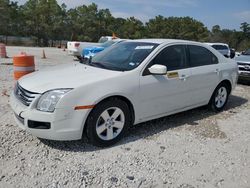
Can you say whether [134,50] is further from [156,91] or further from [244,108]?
[244,108]

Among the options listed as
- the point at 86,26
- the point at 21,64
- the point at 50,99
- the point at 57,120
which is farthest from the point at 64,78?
the point at 86,26

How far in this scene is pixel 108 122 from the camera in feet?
12.7

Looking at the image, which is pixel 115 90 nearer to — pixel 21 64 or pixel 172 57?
pixel 172 57

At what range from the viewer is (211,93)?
559 centimetres

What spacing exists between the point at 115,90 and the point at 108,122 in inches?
18.7

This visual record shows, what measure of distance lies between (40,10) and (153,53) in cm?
3865

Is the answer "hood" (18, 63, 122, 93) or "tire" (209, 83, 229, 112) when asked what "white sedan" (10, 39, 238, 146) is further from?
"tire" (209, 83, 229, 112)

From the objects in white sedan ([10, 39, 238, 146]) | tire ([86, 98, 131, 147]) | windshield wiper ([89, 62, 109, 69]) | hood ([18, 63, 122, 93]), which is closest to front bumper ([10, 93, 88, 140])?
white sedan ([10, 39, 238, 146])

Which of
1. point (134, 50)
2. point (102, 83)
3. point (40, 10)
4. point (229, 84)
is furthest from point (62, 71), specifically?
point (40, 10)

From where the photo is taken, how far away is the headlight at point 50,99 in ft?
11.2

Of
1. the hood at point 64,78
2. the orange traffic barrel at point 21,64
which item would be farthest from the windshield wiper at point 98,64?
the orange traffic barrel at point 21,64

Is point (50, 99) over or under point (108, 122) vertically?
over

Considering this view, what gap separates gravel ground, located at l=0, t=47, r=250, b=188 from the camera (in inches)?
124

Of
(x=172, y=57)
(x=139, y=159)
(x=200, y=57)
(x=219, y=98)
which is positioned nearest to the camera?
(x=139, y=159)
